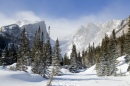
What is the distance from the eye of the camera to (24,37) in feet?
157

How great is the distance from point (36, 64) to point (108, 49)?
76.6 feet

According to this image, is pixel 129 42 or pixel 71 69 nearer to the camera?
pixel 129 42

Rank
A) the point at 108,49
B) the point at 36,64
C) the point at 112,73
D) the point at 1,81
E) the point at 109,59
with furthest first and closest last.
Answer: the point at 108,49 → the point at 109,59 → the point at 112,73 → the point at 36,64 → the point at 1,81

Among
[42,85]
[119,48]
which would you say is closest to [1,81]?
[42,85]

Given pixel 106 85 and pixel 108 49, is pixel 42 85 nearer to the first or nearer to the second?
pixel 106 85

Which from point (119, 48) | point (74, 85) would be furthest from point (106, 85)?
point (119, 48)

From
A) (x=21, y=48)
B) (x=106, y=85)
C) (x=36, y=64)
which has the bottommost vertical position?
(x=106, y=85)

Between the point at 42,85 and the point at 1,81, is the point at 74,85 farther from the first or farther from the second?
the point at 1,81

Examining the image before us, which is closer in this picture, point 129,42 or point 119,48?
point 129,42

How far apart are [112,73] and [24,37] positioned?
19.7m

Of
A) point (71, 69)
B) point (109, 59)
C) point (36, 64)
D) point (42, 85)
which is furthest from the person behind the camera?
point (71, 69)

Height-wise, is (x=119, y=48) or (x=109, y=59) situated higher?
(x=119, y=48)

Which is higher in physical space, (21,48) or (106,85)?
(21,48)

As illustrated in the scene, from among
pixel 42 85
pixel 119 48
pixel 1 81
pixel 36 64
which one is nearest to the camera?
pixel 1 81
